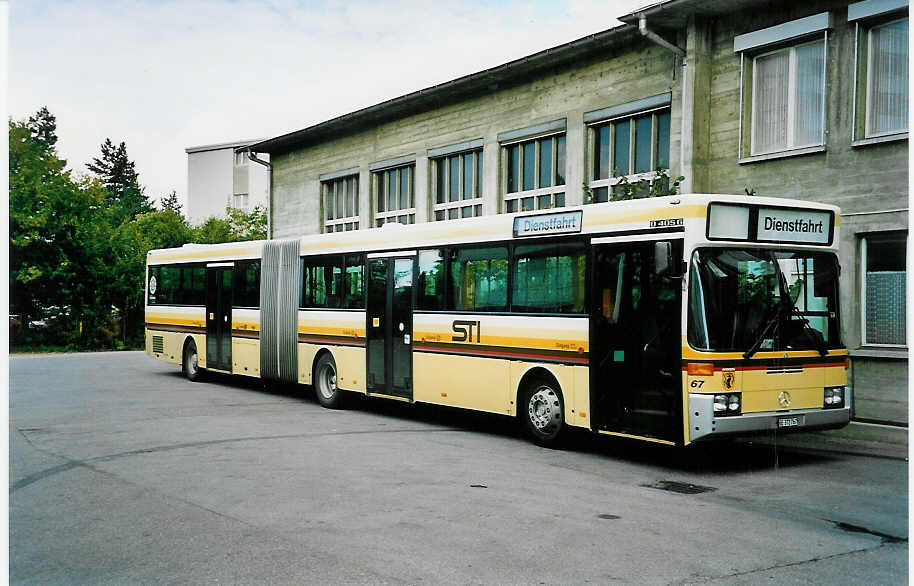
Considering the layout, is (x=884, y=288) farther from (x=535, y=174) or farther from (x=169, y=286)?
(x=169, y=286)

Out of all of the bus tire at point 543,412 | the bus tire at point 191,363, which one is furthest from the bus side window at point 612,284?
the bus tire at point 191,363

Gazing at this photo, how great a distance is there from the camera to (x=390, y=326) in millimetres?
15234

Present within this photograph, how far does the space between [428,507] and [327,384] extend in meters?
9.25

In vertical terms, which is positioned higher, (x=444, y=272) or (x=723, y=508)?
(x=444, y=272)

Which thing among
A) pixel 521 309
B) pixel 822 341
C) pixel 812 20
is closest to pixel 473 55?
pixel 521 309

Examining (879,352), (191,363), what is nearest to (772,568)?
(879,352)

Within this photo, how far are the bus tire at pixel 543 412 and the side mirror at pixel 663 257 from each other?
7.75ft

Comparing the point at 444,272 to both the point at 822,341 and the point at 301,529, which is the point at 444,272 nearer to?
the point at 822,341

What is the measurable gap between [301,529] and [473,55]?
5380 millimetres

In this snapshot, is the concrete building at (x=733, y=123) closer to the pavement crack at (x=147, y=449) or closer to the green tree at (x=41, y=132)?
the pavement crack at (x=147, y=449)

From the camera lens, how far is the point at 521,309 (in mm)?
12578

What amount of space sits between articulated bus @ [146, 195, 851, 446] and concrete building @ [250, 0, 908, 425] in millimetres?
3010

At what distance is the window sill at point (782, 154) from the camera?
15065mm

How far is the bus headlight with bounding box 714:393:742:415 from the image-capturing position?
9.87 meters
